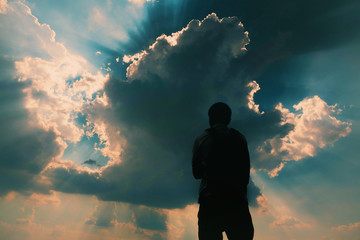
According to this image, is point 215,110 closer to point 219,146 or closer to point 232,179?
point 219,146

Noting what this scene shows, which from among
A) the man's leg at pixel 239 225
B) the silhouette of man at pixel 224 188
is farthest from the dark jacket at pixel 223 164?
the man's leg at pixel 239 225

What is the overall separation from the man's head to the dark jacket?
9.8 inches

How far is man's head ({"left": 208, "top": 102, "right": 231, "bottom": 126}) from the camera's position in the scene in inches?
209

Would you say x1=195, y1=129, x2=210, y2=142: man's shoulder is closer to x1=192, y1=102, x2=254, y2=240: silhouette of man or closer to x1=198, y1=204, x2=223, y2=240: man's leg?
x1=192, y1=102, x2=254, y2=240: silhouette of man

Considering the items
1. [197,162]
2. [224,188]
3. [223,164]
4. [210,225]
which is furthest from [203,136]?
[210,225]

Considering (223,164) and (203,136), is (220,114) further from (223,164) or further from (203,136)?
(223,164)

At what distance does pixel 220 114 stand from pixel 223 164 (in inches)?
45.2

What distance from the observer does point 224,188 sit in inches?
180

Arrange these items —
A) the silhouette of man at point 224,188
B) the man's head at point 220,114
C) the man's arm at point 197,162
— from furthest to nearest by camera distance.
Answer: the man's head at point 220,114, the man's arm at point 197,162, the silhouette of man at point 224,188

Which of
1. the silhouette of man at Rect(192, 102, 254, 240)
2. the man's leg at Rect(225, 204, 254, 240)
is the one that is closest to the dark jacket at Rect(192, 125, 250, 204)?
the silhouette of man at Rect(192, 102, 254, 240)

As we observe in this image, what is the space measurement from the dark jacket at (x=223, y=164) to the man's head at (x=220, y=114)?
249 mm

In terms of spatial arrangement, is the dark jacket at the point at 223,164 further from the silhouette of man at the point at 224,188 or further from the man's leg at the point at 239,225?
the man's leg at the point at 239,225

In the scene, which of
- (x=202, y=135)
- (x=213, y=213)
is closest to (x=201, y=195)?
(x=213, y=213)

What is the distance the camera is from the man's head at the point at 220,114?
17.4 ft
